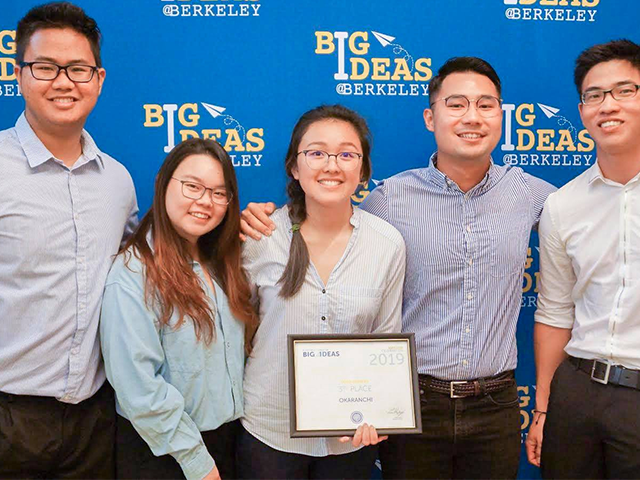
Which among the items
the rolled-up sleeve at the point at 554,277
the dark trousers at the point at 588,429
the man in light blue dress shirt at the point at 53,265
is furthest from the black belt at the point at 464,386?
the man in light blue dress shirt at the point at 53,265

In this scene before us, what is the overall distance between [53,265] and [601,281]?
1.76 metres

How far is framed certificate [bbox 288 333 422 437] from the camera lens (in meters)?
1.75

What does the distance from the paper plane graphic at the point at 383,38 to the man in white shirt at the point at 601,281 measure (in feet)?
2.62

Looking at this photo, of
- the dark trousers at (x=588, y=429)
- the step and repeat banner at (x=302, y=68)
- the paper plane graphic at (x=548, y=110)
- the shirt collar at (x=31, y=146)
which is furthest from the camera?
the paper plane graphic at (x=548, y=110)

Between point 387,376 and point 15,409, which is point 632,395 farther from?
point 15,409

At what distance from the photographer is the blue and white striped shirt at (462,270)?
80.7 inches

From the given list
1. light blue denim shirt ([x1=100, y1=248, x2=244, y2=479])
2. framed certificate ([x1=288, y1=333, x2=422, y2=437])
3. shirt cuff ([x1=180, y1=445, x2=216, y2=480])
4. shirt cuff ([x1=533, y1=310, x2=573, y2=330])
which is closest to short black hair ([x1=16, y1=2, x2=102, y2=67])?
light blue denim shirt ([x1=100, y1=248, x2=244, y2=479])

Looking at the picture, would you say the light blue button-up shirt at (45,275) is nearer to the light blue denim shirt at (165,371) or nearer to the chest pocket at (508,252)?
the light blue denim shirt at (165,371)

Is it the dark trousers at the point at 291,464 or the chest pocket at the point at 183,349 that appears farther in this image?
the dark trousers at the point at 291,464

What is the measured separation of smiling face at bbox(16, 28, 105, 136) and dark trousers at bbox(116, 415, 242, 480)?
37.3 inches

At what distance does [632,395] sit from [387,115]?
4.70ft

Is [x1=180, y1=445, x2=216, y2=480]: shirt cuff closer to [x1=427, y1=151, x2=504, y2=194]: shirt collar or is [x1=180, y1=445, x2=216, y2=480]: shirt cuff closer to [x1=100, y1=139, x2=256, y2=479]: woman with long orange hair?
[x1=100, y1=139, x2=256, y2=479]: woman with long orange hair

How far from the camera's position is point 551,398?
2.08m

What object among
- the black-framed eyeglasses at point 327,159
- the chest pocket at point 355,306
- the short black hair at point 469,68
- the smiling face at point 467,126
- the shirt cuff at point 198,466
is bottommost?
the shirt cuff at point 198,466
